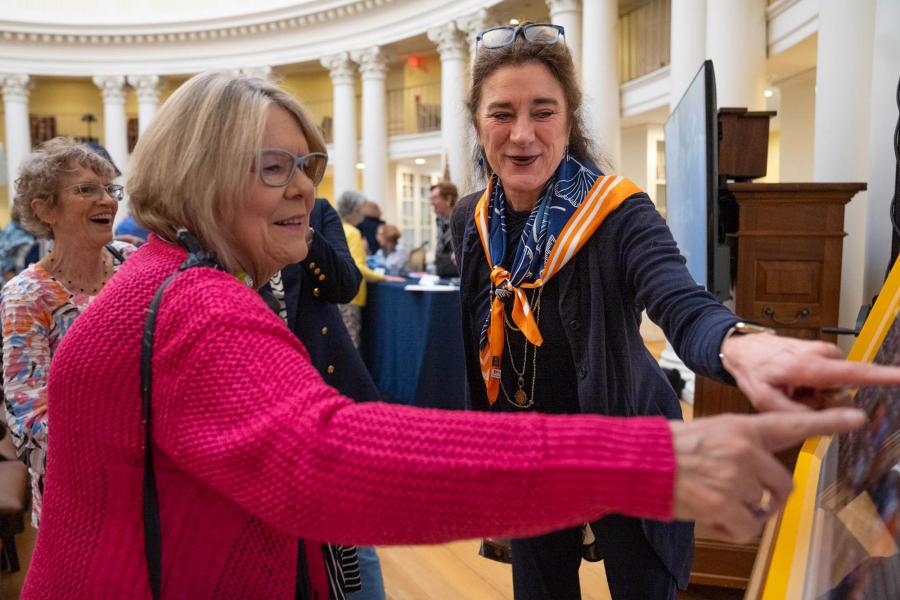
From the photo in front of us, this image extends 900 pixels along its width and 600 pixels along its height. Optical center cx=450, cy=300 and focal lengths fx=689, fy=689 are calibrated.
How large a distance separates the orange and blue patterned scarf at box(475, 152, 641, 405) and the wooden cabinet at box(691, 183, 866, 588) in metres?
1.72

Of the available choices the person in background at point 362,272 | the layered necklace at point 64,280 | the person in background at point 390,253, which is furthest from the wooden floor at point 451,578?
the person in background at point 390,253

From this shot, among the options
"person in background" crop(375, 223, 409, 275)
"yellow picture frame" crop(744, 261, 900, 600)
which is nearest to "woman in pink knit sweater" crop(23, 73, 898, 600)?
"yellow picture frame" crop(744, 261, 900, 600)

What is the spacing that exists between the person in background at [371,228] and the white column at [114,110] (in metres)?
14.0

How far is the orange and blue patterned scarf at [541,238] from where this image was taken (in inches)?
58.1

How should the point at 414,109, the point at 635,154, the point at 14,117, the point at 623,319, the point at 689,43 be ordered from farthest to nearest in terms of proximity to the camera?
the point at 14,117 < the point at 414,109 < the point at 635,154 < the point at 689,43 < the point at 623,319

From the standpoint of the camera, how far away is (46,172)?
2318 mm

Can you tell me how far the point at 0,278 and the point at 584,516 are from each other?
6710 millimetres

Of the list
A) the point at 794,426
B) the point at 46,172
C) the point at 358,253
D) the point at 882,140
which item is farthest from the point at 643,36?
the point at 794,426

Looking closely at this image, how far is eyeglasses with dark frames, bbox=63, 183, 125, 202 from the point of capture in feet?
7.66

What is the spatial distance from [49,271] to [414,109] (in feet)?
57.7

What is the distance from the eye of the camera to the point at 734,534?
659 millimetres

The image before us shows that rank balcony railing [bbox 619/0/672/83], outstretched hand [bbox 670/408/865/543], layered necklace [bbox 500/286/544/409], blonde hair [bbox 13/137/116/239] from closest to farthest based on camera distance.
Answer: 1. outstretched hand [bbox 670/408/865/543]
2. layered necklace [bbox 500/286/544/409]
3. blonde hair [bbox 13/137/116/239]
4. balcony railing [bbox 619/0/672/83]

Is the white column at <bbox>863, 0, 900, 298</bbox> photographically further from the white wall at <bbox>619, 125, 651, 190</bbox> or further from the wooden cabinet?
the white wall at <bbox>619, 125, 651, 190</bbox>

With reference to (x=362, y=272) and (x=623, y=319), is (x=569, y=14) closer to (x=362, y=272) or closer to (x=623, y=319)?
(x=362, y=272)
